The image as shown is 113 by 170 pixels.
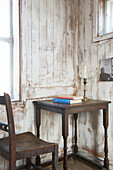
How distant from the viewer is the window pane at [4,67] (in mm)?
2004

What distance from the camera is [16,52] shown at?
2.05 m

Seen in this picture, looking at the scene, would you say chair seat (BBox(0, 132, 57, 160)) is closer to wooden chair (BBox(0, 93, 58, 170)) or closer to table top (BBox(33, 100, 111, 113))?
wooden chair (BBox(0, 93, 58, 170))

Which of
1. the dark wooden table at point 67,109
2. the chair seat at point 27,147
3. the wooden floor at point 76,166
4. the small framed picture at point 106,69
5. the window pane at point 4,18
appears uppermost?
the window pane at point 4,18

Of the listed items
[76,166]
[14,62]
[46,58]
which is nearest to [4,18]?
[14,62]

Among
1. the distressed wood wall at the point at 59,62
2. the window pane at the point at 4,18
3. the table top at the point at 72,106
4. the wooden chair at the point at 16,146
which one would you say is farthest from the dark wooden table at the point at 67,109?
the window pane at the point at 4,18

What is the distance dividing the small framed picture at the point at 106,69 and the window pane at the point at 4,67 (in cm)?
110

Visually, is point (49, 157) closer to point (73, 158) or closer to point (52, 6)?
point (73, 158)

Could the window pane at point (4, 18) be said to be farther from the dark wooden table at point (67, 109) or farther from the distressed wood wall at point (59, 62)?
the dark wooden table at point (67, 109)

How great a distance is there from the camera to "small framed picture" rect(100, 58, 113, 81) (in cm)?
208

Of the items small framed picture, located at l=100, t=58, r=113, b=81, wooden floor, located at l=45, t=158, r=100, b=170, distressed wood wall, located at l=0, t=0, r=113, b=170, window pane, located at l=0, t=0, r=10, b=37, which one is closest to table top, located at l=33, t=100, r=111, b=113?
distressed wood wall, located at l=0, t=0, r=113, b=170

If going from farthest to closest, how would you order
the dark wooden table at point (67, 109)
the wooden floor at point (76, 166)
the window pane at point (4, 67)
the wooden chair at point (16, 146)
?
the wooden floor at point (76, 166) < the window pane at point (4, 67) < the dark wooden table at point (67, 109) < the wooden chair at point (16, 146)

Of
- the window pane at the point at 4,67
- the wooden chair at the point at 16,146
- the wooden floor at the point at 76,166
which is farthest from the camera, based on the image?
the wooden floor at the point at 76,166

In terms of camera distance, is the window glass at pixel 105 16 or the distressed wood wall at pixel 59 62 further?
the window glass at pixel 105 16

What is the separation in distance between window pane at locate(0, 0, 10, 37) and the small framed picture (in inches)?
45.8
